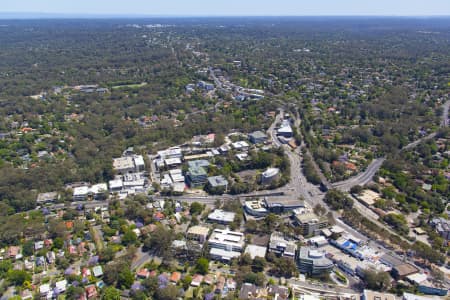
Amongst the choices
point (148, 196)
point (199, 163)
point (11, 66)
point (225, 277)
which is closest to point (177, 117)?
point (199, 163)

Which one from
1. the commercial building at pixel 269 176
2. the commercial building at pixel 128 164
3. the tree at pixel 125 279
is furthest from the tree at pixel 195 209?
the commercial building at pixel 128 164

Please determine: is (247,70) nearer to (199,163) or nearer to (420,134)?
(420,134)

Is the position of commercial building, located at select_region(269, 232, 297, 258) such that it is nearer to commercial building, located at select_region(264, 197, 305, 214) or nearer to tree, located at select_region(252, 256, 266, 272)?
tree, located at select_region(252, 256, 266, 272)

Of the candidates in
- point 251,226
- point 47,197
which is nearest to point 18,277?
point 47,197

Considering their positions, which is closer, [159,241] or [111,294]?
[111,294]

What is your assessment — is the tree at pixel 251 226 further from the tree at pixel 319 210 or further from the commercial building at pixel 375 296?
the commercial building at pixel 375 296

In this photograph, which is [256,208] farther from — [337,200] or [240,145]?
[240,145]
